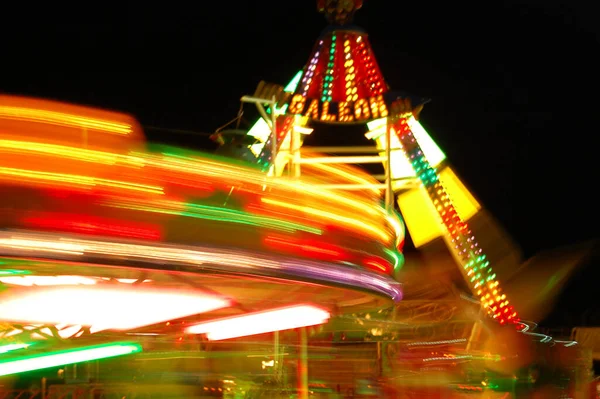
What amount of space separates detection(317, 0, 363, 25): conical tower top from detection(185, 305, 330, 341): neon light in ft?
14.3

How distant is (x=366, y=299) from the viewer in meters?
6.27

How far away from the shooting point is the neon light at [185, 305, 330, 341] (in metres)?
6.32

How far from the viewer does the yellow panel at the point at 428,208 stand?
10.7 m

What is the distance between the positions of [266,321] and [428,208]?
4504mm

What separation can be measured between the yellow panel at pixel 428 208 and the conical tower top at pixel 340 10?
2281mm

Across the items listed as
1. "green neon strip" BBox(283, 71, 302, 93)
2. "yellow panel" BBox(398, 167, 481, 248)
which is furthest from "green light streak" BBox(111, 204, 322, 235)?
"yellow panel" BBox(398, 167, 481, 248)

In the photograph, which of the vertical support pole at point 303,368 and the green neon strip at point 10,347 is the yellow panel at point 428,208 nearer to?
the vertical support pole at point 303,368

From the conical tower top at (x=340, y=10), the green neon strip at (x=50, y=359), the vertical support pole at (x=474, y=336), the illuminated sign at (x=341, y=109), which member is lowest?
the green neon strip at (x=50, y=359)

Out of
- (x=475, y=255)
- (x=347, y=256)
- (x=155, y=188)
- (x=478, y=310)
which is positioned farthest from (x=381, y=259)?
(x=478, y=310)

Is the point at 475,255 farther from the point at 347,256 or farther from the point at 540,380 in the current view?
the point at 347,256

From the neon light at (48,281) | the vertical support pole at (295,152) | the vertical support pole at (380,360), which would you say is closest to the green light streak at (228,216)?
the neon light at (48,281)

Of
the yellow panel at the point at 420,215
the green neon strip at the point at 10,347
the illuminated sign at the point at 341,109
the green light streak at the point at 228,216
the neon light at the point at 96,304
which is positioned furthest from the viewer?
the yellow panel at the point at 420,215

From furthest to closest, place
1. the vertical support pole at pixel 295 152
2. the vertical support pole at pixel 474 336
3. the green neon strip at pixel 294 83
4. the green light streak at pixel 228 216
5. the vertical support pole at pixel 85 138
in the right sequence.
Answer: the vertical support pole at pixel 474 336, the green neon strip at pixel 294 83, the vertical support pole at pixel 295 152, the green light streak at pixel 228 216, the vertical support pole at pixel 85 138

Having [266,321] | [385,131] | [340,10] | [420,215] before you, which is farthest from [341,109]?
[266,321]
